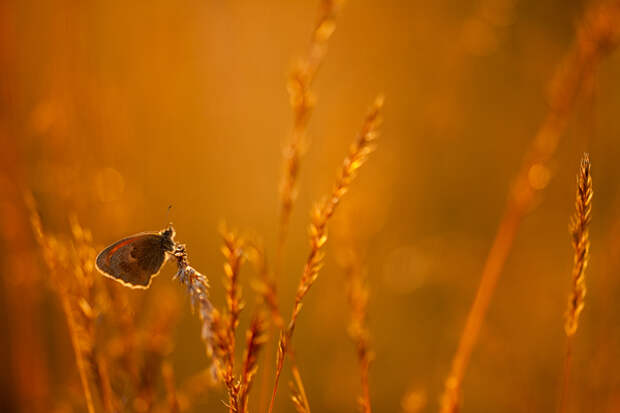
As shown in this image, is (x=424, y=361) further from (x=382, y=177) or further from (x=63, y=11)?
(x=63, y=11)

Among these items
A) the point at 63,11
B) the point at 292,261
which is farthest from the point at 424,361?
the point at 63,11

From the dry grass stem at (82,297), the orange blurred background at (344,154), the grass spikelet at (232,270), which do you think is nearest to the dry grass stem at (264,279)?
the grass spikelet at (232,270)

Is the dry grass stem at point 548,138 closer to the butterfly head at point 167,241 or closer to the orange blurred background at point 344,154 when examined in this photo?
the butterfly head at point 167,241

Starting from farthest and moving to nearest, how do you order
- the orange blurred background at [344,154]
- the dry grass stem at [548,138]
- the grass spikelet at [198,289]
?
the orange blurred background at [344,154] → the dry grass stem at [548,138] → the grass spikelet at [198,289]

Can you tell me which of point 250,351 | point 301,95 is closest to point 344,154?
point 301,95

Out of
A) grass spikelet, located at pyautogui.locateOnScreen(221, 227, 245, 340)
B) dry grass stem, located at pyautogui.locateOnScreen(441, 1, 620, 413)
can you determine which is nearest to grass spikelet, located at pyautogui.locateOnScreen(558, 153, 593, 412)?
dry grass stem, located at pyautogui.locateOnScreen(441, 1, 620, 413)

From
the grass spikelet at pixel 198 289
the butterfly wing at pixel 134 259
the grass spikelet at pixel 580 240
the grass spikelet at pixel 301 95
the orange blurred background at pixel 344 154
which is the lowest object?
the grass spikelet at pixel 580 240
